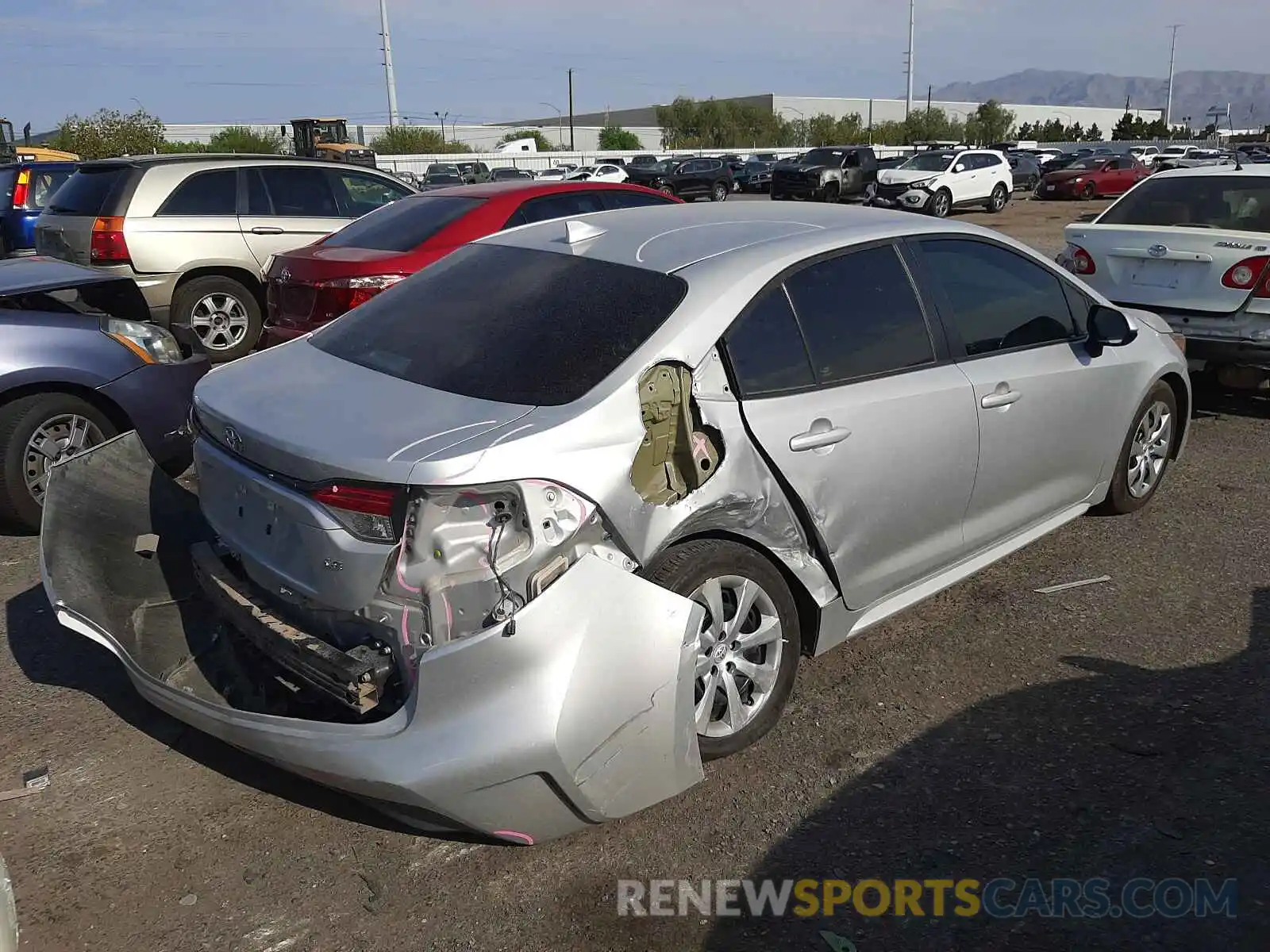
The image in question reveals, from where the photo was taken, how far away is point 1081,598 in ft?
14.7

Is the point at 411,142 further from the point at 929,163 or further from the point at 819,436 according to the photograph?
the point at 819,436

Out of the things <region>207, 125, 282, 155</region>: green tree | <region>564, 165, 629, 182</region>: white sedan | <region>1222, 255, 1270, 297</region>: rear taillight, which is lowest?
<region>1222, 255, 1270, 297</region>: rear taillight

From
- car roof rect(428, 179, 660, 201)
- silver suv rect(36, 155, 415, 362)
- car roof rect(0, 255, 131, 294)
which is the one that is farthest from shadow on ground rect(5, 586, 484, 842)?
silver suv rect(36, 155, 415, 362)

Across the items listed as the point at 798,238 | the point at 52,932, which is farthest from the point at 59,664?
the point at 798,238

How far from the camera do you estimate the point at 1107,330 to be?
4.50m

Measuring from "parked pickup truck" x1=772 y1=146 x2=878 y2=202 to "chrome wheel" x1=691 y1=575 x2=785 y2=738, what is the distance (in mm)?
26925

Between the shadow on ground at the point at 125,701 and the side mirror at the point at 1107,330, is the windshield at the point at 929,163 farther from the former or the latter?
the shadow on ground at the point at 125,701

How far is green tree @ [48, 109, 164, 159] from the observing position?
142 feet

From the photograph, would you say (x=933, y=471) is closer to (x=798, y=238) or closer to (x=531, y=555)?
(x=798, y=238)

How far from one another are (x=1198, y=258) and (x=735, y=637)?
5.24 m

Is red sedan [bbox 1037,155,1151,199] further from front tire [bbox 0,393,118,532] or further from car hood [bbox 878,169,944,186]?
front tire [bbox 0,393,118,532]

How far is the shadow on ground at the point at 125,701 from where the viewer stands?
10.3 feet

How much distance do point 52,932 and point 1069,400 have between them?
4.08 m

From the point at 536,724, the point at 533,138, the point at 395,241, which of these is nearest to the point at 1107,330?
the point at 536,724
